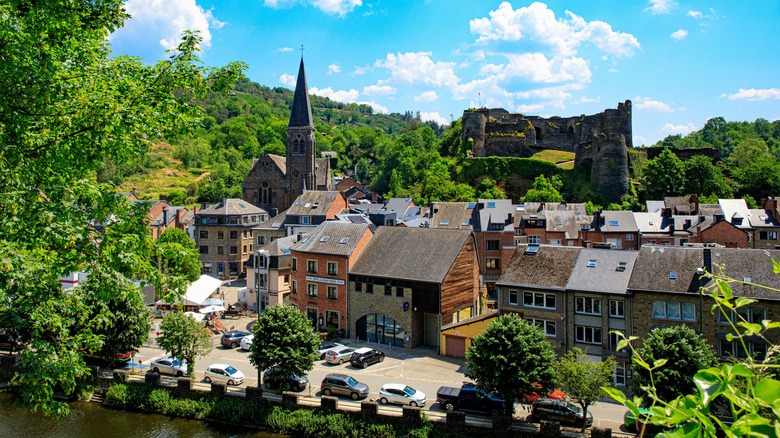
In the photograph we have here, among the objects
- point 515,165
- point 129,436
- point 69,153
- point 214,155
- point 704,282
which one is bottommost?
point 129,436

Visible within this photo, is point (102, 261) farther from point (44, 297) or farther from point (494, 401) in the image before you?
point (494, 401)

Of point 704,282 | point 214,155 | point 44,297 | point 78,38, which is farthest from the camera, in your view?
point 214,155

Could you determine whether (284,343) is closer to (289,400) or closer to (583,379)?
(289,400)

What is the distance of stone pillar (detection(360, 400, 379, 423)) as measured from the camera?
23.9m

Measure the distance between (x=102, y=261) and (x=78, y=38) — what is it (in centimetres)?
384

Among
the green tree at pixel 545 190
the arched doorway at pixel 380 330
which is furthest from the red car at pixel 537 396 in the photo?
the green tree at pixel 545 190

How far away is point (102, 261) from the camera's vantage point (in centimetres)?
898

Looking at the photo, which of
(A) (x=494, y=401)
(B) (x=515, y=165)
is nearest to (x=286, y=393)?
(A) (x=494, y=401)

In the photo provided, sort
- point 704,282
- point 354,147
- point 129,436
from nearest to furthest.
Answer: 1. point 129,436
2. point 704,282
3. point 354,147

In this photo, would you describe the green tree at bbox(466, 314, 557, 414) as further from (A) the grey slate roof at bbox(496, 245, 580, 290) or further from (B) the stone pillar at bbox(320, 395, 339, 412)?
(A) the grey slate roof at bbox(496, 245, 580, 290)

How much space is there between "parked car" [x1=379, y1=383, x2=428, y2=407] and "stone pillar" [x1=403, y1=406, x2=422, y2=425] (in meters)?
1.64

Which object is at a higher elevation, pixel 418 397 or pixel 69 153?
pixel 69 153

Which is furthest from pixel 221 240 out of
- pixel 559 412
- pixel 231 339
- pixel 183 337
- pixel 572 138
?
pixel 572 138

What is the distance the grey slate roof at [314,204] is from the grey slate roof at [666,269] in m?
32.2
